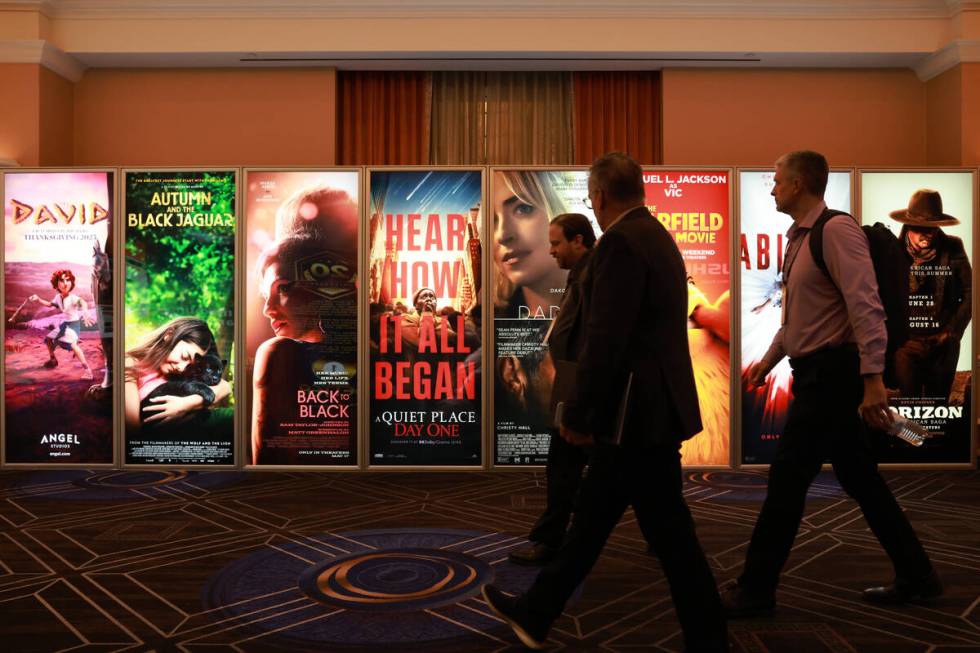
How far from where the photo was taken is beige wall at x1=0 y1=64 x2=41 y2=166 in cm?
550

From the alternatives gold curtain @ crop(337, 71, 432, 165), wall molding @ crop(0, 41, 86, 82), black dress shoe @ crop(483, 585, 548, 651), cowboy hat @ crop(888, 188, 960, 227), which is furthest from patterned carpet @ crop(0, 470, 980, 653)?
wall molding @ crop(0, 41, 86, 82)

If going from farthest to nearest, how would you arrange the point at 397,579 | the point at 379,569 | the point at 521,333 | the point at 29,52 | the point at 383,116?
the point at 383,116 → the point at 29,52 → the point at 521,333 → the point at 379,569 → the point at 397,579

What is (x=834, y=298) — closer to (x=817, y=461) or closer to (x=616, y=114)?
(x=817, y=461)

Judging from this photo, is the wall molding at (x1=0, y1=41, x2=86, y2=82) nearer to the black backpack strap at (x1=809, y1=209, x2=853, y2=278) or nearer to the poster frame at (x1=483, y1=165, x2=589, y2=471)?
the poster frame at (x1=483, y1=165, x2=589, y2=471)

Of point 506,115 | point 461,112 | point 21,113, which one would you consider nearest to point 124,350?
point 21,113

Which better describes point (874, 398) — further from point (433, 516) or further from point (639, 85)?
point (639, 85)

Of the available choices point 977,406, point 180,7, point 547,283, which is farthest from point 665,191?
point 180,7

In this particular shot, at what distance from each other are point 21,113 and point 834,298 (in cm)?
587

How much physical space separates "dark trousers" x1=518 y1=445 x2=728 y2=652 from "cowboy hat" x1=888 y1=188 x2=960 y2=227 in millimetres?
3919

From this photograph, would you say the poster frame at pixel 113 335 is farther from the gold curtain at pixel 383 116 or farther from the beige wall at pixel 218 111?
the gold curtain at pixel 383 116

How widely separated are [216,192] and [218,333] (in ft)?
3.17

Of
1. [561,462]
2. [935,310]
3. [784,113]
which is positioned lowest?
[561,462]

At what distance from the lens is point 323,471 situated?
4938mm

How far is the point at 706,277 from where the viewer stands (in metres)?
4.96
